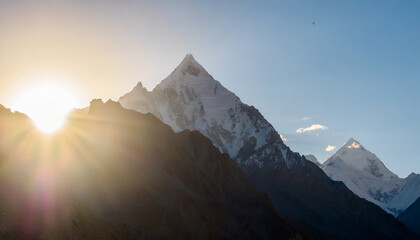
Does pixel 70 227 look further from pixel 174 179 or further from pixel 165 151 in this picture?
pixel 165 151

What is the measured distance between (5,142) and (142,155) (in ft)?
124

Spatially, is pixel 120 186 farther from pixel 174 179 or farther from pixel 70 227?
pixel 70 227

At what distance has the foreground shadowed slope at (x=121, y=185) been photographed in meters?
59.9

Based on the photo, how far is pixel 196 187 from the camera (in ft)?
358

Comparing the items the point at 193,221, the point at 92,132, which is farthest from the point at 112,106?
the point at 193,221

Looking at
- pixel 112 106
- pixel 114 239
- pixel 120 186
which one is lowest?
pixel 114 239

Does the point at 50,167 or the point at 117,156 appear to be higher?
the point at 117,156

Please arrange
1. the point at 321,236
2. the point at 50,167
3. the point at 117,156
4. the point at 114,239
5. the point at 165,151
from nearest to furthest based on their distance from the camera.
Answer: the point at 114,239 < the point at 50,167 < the point at 117,156 < the point at 165,151 < the point at 321,236

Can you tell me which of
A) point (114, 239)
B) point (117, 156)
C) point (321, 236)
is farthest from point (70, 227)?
point (321, 236)

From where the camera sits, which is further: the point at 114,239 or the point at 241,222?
the point at 241,222

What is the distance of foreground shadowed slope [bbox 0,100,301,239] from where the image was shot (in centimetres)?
5991

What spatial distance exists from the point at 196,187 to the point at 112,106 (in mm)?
24726

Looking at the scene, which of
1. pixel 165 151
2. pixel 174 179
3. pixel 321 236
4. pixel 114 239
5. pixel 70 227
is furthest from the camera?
pixel 321 236

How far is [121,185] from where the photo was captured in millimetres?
89062
